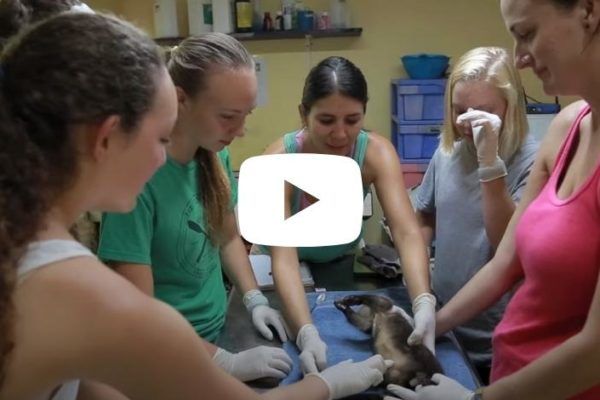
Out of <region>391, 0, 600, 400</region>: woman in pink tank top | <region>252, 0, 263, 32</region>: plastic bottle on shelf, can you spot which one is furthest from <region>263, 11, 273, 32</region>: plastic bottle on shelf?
<region>391, 0, 600, 400</region>: woman in pink tank top

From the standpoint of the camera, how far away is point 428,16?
349 cm

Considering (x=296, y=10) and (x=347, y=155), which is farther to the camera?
(x=296, y=10)

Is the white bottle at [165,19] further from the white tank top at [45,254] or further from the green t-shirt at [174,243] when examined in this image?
the white tank top at [45,254]

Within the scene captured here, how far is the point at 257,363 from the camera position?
1.19 metres

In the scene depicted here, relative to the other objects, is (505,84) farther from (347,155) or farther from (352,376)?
(352,376)

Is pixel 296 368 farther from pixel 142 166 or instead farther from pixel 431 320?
pixel 142 166

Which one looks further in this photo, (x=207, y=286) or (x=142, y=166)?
(x=207, y=286)

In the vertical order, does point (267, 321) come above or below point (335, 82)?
below

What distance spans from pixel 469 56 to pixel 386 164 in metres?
0.36

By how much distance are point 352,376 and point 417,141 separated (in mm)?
2352

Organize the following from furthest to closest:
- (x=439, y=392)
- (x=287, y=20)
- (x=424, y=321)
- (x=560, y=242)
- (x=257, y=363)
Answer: (x=287, y=20) < (x=424, y=321) < (x=257, y=363) < (x=439, y=392) < (x=560, y=242)

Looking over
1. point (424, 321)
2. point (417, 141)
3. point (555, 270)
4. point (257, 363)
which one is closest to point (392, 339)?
point (424, 321)

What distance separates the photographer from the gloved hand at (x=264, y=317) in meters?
1.40

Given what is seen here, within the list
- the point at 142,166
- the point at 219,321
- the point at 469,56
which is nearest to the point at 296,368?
the point at 219,321
